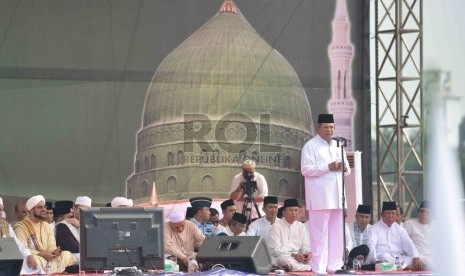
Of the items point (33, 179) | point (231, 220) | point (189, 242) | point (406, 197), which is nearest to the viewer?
point (189, 242)

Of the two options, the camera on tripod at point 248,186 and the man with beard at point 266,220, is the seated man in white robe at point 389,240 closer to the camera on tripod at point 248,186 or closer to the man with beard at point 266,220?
the man with beard at point 266,220

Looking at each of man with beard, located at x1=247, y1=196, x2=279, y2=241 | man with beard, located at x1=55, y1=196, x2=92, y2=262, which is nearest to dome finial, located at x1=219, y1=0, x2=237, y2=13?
man with beard, located at x1=247, y1=196, x2=279, y2=241

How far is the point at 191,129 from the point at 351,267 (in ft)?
8.44

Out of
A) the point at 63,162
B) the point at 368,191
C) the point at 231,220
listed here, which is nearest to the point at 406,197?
the point at 368,191

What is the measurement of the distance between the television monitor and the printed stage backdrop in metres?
3.58

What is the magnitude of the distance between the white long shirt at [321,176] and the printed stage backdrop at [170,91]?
8.30ft

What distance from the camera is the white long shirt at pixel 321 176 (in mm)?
10758

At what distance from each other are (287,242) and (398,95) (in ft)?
7.63

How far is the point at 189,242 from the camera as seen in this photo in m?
11.1

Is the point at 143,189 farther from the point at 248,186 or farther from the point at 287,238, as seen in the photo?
the point at 287,238

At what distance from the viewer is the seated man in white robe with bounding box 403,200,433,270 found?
1272 centimetres

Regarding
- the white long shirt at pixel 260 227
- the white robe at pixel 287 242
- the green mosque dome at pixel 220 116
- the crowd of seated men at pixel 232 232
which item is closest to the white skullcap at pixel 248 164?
the green mosque dome at pixel 220 116

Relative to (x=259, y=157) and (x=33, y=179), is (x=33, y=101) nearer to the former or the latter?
(x=33, y=179)

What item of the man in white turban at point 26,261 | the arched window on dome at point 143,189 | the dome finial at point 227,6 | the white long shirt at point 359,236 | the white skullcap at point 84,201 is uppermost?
the dome finial at point 227,6
